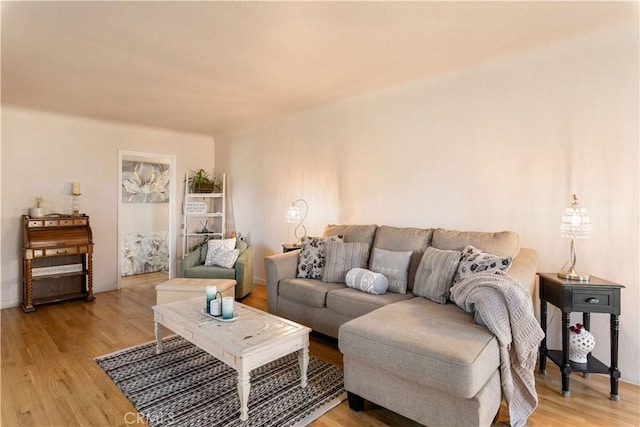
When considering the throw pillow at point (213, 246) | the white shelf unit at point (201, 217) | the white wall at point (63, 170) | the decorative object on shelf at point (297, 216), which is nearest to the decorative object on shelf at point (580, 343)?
the decorative object on shelf at point (297, 216)

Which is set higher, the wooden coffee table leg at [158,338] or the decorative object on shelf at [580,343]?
the decorative object on shelf at [580,343]

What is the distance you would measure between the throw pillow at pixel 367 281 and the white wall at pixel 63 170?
380cm

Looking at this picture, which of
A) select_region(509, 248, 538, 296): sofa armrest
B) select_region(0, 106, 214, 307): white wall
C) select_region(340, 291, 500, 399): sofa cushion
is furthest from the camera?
select_region(0, 106, 214, 307): white wall

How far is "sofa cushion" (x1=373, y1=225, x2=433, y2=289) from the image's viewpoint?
2.86 m

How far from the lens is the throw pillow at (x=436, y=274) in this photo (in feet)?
7.94

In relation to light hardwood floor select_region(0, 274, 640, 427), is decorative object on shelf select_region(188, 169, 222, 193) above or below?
above

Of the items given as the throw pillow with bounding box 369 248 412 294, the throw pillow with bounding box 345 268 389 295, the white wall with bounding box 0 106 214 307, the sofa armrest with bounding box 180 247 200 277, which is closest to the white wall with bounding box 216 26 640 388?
the throw pillow with bounding box 369 248 412 294

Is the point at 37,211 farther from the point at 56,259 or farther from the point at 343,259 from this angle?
the point at 343,259

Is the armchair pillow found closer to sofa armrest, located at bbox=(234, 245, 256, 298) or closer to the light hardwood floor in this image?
sofa armrest, located at bbox=(234, 245, 256, 298)

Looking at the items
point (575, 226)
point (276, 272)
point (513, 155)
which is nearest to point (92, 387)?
point (276, 272)

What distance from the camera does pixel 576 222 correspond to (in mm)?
2252

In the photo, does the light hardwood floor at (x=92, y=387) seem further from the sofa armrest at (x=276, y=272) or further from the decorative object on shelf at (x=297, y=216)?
the decorative object on shelf at (x=297, y=216)

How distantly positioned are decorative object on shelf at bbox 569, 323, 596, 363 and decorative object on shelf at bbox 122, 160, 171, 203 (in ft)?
18.2

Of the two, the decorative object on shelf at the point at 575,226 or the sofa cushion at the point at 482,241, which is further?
the sofa cushion at the point at 482,241
